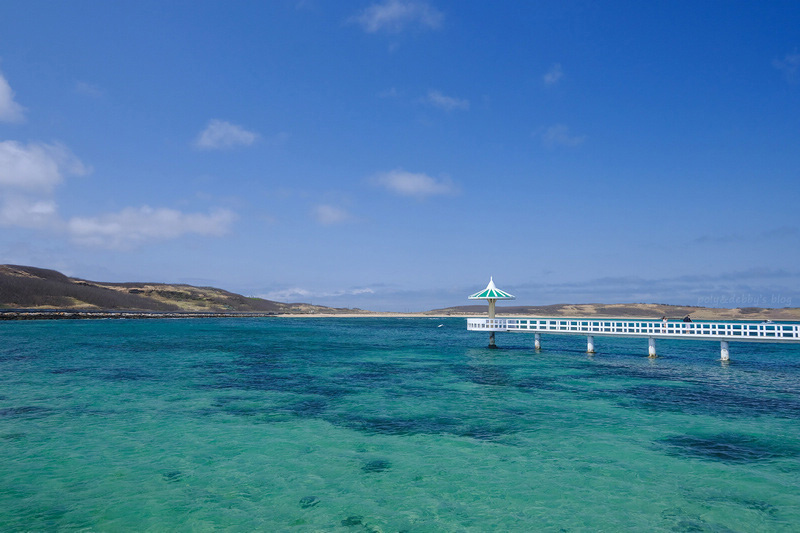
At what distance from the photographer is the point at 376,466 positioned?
39.9 feet

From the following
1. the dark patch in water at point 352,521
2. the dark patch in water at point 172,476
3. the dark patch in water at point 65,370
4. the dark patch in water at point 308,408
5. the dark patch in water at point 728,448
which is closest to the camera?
the dark patch in water at point 352,521

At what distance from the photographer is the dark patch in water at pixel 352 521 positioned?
898 centimetres

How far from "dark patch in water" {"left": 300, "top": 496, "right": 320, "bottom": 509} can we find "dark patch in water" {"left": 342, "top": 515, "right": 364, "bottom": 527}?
3.35 ft

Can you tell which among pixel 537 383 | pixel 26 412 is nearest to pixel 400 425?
pixel 537 383

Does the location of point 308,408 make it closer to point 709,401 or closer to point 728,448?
point 728,448

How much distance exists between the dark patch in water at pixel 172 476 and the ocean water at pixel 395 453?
77 millimetres

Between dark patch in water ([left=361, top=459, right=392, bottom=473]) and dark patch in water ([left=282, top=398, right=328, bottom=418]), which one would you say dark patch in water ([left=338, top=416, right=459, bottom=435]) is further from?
dark patch in water ([left=361, top=459, right=392, bottom=473])

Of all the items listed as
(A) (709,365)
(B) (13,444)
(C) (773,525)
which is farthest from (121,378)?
(A) (709,365)

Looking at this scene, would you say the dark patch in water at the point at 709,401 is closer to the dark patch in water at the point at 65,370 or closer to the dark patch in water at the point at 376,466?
the dark patch in water at the point at 376,466

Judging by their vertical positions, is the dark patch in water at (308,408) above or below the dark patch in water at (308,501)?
below

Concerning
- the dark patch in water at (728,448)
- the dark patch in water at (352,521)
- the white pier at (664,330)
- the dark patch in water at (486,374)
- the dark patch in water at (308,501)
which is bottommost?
the dark patch in water at (486,374)

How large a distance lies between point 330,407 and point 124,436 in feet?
24.2

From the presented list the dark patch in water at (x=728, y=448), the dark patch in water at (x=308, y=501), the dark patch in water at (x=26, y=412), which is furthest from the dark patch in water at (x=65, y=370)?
the dark patch in water at (x=728, y=448)

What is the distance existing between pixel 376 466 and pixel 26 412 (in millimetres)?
14543
